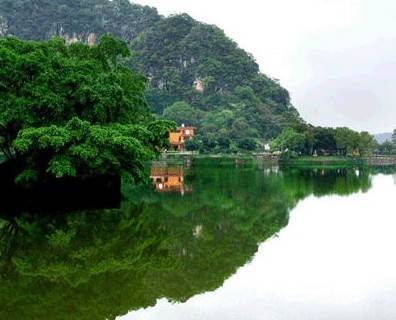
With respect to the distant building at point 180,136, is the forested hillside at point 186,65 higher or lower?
higher

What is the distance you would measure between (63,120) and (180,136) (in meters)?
62.8

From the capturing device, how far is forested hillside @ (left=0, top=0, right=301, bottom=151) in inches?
3922

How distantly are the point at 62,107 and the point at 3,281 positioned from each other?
11852 mm

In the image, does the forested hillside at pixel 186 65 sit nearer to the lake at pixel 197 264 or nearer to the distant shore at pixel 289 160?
the distant shore at pixel 289 160

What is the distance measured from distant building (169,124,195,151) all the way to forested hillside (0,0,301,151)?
189 cm

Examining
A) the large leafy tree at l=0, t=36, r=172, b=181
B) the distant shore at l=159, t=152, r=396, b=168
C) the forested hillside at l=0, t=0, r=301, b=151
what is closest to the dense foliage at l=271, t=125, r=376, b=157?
the distant shore at l=159, t=152, r=396, b=168

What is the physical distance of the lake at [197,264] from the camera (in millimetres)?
8703

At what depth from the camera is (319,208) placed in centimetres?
2216

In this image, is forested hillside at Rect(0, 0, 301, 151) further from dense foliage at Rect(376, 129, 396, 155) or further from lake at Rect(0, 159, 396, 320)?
→ lake at Rect(0, 159, 396, 320)

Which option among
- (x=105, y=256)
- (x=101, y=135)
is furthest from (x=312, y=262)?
(x=101, y=135)

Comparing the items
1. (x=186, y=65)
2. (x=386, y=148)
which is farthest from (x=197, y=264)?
(x=186, y=65)

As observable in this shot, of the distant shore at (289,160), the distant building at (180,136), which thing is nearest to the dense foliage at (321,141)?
the distant shore at (289,160)

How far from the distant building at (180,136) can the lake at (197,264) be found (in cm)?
6184

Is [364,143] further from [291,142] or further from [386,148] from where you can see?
[386,148]
